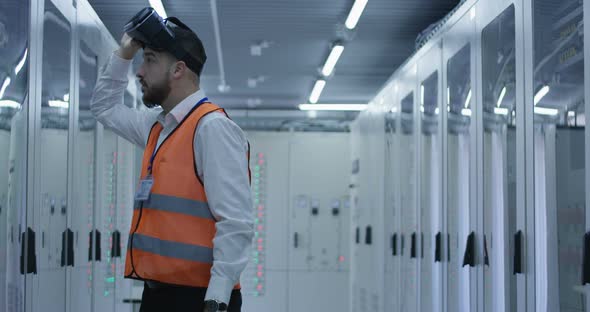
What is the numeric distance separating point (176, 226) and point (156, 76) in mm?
490

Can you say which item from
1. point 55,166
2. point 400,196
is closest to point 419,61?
point 400,196

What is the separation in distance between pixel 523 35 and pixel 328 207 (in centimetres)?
831

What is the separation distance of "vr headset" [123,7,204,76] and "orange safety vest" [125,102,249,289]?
0.22 metres

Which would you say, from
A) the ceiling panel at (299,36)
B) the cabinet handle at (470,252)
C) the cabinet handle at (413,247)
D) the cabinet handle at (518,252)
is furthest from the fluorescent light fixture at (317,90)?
the cabinet handle at (518,252)

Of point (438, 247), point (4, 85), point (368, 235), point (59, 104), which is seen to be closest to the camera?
point (4, 85)

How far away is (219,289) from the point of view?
7.61 ft

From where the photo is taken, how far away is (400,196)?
657cm

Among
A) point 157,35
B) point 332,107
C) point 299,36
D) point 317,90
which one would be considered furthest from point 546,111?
point 332,107

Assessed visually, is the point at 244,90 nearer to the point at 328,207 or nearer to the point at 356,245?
the point at 328,207

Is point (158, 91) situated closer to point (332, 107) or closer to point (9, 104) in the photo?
point (9, 104)

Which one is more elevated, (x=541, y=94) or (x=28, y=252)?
(x=541, y=94)

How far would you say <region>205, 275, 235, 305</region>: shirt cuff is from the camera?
2.32 m

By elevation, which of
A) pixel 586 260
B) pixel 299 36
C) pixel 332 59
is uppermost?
pixel 299 36

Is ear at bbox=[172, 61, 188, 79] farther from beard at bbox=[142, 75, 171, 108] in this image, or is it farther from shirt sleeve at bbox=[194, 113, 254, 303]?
shirt sleeve at bbox=[194, 113, 254, 303]
